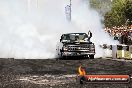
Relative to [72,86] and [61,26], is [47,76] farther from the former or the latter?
[61,26]

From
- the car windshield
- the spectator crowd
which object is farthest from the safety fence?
the spectator crowd

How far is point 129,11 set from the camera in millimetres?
74500

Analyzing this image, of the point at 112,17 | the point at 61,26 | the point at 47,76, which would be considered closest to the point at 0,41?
the point at 61,26

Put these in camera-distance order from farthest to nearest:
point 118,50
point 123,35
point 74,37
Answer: point 123,35, point 118,50, point 74,37

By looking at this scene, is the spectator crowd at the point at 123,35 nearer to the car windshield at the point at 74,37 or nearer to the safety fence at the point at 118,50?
the safety fence at the point at 118,50

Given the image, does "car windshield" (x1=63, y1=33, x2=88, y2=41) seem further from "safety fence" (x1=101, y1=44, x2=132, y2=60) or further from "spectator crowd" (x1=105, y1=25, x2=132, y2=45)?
"spectator crowd" (x1=105, y1=25, x2=132, y2=45)

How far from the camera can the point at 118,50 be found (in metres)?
31.8

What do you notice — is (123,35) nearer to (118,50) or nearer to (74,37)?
(118,50)

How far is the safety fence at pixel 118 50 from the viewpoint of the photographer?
2891 centimetres

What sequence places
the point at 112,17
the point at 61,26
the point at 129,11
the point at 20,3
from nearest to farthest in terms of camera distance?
1. the point at 61,26
2. the point at 20,3
3. the point at 129,11
4. the point at 112,17

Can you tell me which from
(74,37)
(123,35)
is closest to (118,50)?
(74,37)

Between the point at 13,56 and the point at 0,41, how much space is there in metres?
2.19

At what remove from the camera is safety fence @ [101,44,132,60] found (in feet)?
94.8

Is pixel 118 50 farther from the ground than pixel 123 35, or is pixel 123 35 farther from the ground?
pixel 123 35
